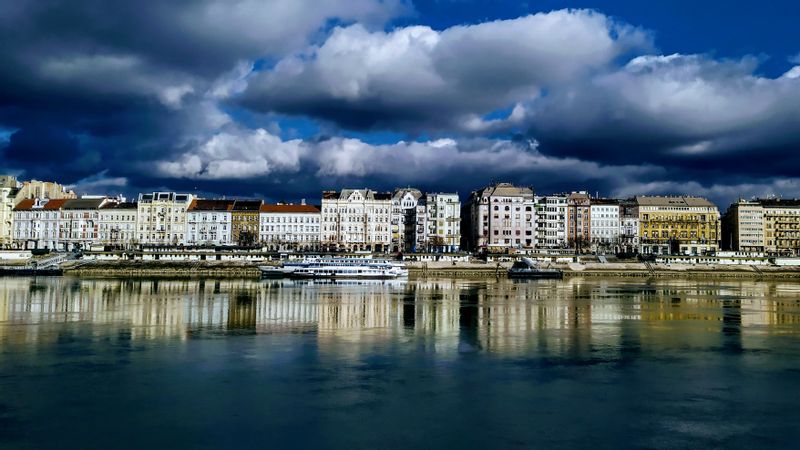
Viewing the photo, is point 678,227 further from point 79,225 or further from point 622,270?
point 79,225

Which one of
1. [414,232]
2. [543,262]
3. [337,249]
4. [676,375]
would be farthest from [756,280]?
[676,375]

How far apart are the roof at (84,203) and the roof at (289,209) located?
29.4 m

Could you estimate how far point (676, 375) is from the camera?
22.6 meters

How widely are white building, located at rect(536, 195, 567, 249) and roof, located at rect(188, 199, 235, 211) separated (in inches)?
2140

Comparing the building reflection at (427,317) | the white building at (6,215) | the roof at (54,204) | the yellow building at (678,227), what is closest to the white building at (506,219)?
the yellow building at (678,227)

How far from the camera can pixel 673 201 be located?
13200cm

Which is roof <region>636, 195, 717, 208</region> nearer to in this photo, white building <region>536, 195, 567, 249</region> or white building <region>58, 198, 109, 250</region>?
white building <region>536, 195, 567, 249</region>

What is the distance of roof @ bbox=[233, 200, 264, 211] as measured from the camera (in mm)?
122250

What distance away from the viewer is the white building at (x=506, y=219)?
4697 inches

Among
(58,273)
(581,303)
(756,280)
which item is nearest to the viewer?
(581,303)

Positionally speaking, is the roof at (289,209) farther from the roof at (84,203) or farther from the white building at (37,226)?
the white building at (37,226)

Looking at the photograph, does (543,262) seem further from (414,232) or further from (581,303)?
(581,303)

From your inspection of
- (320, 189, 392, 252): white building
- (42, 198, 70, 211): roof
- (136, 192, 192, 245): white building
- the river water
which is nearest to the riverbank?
(320, 189, 392, 252): white building

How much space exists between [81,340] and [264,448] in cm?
1669
